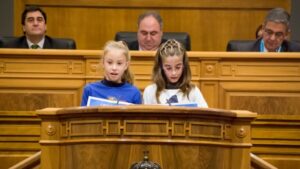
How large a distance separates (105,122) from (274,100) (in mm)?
2197

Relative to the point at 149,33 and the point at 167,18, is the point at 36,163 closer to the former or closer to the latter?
the point at 149,33

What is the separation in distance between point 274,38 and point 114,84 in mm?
1784

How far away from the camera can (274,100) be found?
5246 millimetres

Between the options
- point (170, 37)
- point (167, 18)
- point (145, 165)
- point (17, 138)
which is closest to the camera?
point (145, 165)

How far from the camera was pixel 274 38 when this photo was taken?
223 inches

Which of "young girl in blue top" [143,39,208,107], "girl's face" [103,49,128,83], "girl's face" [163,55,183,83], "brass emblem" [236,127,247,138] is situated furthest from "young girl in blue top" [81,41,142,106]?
"brass emblem" [236,127,247,138]

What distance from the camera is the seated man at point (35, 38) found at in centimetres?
586

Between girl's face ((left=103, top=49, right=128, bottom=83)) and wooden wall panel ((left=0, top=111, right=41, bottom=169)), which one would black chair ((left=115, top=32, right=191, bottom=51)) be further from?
girl's face ((left=103, top=49, right=128, bottom=83))

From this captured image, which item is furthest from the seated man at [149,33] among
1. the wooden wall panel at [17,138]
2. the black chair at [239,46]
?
the wooden wall panel at [17,138]

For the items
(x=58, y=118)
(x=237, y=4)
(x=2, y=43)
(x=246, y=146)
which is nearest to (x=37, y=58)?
(x=2, y=43)

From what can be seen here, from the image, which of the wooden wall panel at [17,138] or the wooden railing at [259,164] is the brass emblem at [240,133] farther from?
the wooden wall panel at [17,138]

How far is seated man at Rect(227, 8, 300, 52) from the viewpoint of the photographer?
5.67 meters

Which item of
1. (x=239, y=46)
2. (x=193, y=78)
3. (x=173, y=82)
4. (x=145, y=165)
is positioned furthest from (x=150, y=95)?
(x=239, y=46)

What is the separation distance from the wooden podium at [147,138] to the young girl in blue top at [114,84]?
91cm
